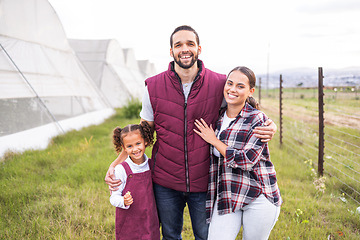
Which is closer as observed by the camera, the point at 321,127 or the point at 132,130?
the point at 132,130

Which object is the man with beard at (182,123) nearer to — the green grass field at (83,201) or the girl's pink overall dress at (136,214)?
the girl's pink overall dress at (136,214)

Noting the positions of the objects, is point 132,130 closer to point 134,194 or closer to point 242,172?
point 134,194

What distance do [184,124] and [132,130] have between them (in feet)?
1.50

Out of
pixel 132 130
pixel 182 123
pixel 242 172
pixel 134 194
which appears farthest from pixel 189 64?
pixel 134 194

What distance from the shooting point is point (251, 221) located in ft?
6.22

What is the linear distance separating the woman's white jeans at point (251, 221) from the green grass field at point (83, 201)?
3.67 ft

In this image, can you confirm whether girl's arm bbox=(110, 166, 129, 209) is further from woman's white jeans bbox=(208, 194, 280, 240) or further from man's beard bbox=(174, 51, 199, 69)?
man's beard bbox=(174, 51, 199, 69)

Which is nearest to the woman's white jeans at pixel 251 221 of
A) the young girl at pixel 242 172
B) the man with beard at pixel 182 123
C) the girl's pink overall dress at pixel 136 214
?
the young girl at pixel 242 172

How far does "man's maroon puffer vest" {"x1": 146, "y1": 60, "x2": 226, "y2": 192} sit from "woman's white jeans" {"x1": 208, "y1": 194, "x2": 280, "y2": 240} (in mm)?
323

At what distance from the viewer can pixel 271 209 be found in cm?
188

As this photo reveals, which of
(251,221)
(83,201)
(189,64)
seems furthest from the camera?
(83,201)

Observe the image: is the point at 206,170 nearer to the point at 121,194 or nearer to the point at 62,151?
the point at 121,194

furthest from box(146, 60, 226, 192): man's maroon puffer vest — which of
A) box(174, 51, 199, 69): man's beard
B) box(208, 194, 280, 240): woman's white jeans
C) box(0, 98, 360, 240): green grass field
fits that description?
box(0, 98, 360, 240): green grass field

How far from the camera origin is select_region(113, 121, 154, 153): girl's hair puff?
7.41 feet
